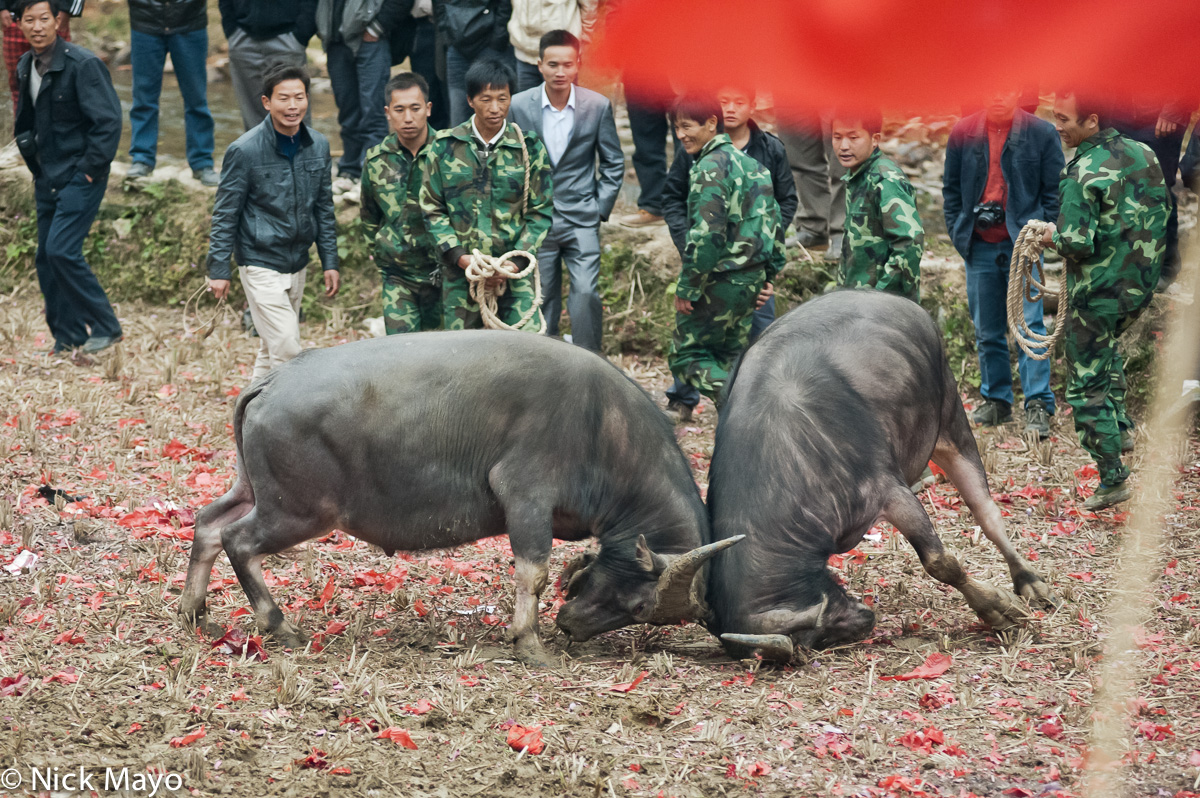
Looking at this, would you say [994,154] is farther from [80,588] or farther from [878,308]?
[80,588]

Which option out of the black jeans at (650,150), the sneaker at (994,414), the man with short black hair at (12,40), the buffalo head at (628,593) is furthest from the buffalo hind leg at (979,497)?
the man with short black hair at (12,40)

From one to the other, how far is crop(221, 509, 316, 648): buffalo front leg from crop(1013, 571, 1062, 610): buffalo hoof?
3012 millimetres

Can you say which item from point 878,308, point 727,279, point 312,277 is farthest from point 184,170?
point 878,308

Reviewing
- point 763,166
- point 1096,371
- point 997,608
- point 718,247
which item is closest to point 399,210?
point 718,247

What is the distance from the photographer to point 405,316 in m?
7.33

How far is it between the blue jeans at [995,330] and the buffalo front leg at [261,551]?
4.79m

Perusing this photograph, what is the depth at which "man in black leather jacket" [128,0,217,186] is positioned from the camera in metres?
9.85

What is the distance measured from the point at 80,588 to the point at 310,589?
39.1 inches

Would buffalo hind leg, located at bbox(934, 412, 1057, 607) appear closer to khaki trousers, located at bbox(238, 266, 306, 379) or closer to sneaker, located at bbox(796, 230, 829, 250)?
khaki trousers, located at bbox(238, 266, 306, 379)

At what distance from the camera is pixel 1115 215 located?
20.0ft

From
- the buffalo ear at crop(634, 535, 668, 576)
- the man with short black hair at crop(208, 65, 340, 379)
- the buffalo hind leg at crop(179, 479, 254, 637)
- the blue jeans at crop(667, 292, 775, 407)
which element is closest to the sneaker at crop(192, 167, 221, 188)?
the man with short black hair at crop(208, 65, 340, 379)

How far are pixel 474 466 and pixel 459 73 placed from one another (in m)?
5.06

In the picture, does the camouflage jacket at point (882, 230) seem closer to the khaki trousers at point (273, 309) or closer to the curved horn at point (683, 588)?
the curved horn at point (683, 588)

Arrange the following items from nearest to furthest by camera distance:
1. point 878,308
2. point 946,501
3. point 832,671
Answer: point 832,671, point 878,308, point 946,501
